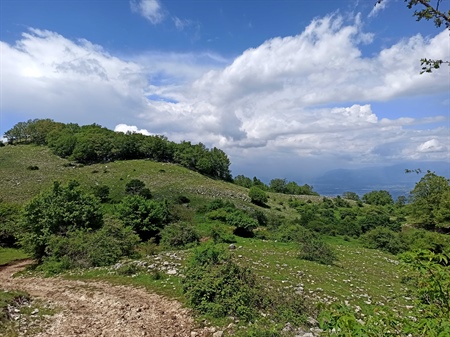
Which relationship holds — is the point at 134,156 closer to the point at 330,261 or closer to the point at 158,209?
the point at 158,209

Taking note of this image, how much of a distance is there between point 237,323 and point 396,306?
782 cm

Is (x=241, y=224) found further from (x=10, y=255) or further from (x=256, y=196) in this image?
(x=256, y=196)

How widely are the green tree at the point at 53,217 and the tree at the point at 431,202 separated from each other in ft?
153

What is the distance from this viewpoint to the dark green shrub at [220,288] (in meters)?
11.3

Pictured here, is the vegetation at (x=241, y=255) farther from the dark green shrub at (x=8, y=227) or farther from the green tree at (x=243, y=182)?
the green tree at (x=243, y=182)

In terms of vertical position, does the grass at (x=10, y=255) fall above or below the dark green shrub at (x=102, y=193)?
below

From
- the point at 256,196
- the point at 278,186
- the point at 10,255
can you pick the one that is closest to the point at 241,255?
the point at 10,255

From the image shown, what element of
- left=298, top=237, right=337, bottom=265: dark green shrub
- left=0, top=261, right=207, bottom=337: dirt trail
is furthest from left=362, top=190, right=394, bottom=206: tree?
left=0, top=261, right=207, bottom=337: dirt trail

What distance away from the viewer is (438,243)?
30781mm

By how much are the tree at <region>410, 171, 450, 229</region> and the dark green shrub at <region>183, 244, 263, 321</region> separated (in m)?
44.9

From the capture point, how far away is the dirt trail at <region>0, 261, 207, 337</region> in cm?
1087

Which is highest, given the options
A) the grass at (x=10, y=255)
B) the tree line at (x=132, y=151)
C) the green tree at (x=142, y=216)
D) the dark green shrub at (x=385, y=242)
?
the tree line at (x=132, y=151)

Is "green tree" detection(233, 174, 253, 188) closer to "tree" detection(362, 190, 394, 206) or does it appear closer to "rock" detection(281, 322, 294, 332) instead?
"tree" detection(362, 190, 394, 206)

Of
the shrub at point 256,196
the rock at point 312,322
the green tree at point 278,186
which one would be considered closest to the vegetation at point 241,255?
the rock at point 312,322
